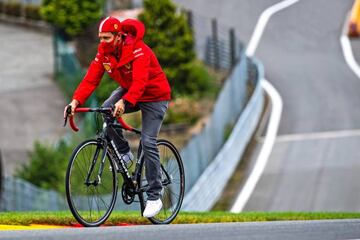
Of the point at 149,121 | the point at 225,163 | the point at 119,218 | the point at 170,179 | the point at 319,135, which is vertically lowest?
the point at 319,135

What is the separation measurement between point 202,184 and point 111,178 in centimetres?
1487

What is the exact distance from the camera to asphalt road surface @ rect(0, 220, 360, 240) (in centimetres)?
1045

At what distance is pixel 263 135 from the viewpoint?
34719 millimetres

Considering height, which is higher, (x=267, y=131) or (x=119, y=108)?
(x=119, y=108)

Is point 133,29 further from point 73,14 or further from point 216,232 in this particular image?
point 73,14

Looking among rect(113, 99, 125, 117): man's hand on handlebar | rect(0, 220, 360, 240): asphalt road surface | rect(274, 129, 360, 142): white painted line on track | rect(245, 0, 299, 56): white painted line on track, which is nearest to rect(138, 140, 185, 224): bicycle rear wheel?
rect(113, 99, 125, 117): man's hand on handlebar

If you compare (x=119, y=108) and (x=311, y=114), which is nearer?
(x=119, y=108)

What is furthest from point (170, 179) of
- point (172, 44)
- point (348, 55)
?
point (348, 55)

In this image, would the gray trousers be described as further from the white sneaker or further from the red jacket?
the white sneaker

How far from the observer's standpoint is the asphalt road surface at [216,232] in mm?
10448

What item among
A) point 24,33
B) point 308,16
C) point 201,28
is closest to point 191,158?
point 201,28

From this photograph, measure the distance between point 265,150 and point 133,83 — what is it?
21408mm

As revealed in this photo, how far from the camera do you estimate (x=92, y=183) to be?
40.4 feet

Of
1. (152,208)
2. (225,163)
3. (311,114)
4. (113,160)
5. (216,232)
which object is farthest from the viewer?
(311,114)
